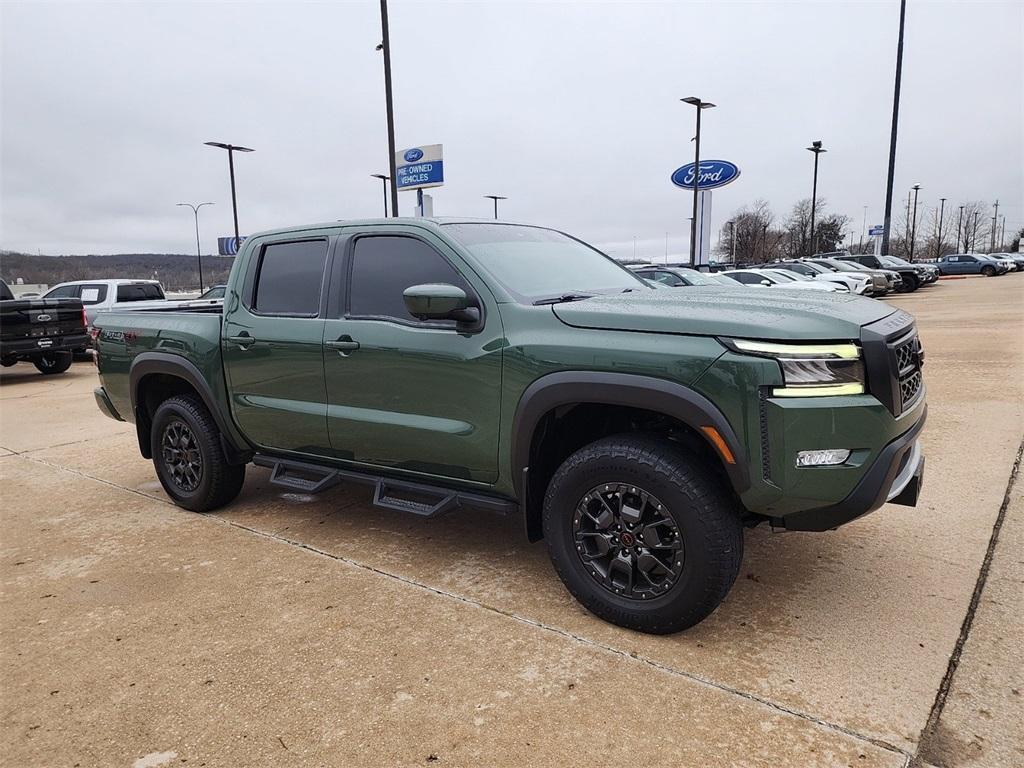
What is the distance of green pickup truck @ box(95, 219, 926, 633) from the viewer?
270cm

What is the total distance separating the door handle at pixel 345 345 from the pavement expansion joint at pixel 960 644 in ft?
9.66

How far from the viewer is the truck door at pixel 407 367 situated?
341 cm

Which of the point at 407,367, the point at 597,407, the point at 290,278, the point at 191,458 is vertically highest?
the point at 290,278

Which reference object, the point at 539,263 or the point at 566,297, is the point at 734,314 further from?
the point at 539,263

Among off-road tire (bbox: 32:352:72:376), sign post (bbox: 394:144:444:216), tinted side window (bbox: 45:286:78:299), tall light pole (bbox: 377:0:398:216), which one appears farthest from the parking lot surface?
sign post (bbox: 394:144:444:216)

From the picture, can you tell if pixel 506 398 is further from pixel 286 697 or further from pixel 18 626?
pixel 18 626

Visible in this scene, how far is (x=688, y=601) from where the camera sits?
291cm

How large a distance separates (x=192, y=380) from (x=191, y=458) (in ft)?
1.91

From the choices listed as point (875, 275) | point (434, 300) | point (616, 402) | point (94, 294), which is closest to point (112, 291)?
point (94, 294)

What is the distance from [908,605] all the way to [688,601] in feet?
3.72

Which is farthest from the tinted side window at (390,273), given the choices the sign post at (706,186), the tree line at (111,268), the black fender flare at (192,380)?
the tree line at (111,268)

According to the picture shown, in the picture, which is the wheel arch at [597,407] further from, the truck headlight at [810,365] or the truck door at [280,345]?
the truck door at [280,345]

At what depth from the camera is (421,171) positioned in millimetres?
24031

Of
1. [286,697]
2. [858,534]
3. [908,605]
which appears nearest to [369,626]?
[286,697]
